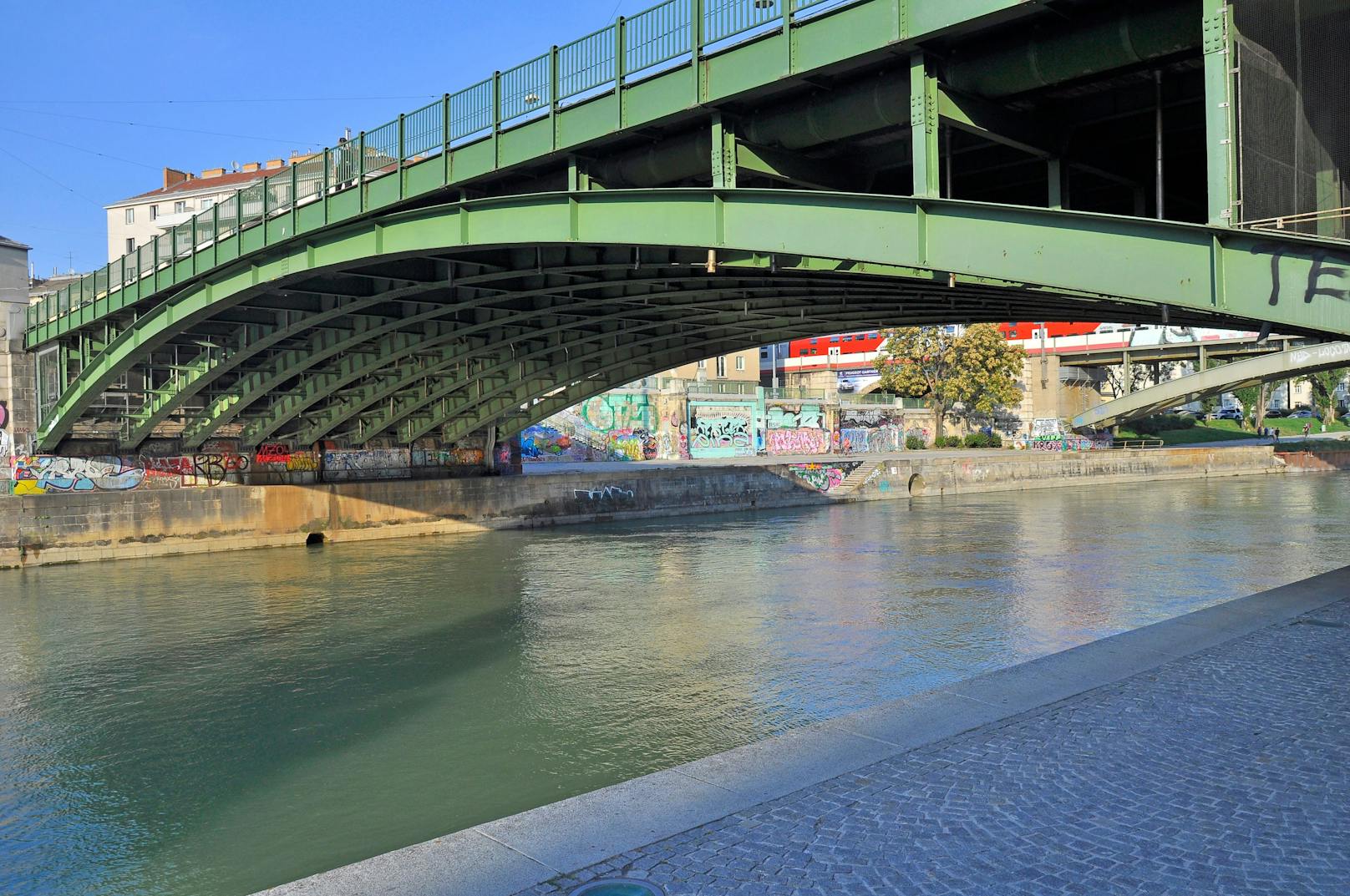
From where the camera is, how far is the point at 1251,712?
281 inches

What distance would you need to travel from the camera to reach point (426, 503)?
107ft

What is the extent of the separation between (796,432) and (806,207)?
1907 inches

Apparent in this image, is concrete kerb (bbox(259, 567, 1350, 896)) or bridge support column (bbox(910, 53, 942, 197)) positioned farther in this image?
bridge support column (bbox(910, 53, 942, 197))

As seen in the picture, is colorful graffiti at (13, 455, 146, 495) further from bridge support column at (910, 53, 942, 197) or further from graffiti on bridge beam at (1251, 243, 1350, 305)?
graffiti on bridge beam at (1251, 243, 1350, 305)

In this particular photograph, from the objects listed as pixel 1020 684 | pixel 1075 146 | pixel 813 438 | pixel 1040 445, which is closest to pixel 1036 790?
pixel 1020 684

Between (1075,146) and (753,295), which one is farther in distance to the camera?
(753,295)

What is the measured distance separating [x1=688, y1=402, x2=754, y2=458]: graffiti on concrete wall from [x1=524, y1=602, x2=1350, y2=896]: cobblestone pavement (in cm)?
4724

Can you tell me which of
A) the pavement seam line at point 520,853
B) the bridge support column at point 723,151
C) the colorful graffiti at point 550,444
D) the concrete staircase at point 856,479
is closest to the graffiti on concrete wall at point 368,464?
the colorful graffiti at point 550,444

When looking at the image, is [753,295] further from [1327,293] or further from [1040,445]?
[1040,445]

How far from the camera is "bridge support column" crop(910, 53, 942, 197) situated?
1025 cm

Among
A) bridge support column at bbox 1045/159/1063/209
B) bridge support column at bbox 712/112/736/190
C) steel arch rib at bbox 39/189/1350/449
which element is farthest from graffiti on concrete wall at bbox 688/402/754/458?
bridge support column at bbox 1045/159/1063/209

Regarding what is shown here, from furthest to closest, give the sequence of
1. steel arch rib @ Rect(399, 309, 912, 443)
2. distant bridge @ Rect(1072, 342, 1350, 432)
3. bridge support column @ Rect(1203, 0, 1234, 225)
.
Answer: distant bridge @ Rect(1072, 342, 1350, 432), steel arch rib @ Rect(399, 309, 912, 443), bridge support column @ Rect(1203, 0, 1234, 225)

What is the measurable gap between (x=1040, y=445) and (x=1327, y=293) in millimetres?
59873

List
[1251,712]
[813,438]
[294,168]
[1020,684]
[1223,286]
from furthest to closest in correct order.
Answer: [813,438]
[294,168]
[1223,286]
[1020,684]
[1251,712]
